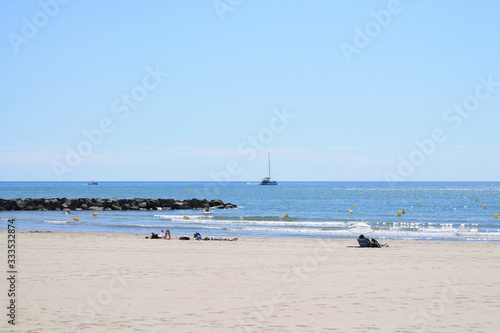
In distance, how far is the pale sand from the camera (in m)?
8.89

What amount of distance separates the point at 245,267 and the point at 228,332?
21.7 feet

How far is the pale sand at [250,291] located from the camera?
8.89 m

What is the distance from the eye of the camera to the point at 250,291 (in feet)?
37.8

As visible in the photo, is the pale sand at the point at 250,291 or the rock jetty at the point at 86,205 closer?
the pale sand at the point at 250,291

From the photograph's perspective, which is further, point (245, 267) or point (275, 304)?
point (245, 267)

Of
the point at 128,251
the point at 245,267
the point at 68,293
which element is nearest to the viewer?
the point at 68,293

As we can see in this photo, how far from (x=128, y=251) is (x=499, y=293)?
12.8m

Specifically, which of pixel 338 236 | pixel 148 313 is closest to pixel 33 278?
pixel 148 313

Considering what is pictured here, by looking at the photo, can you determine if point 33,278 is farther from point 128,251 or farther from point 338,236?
point 338,236

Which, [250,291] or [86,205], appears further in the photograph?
[86,205]

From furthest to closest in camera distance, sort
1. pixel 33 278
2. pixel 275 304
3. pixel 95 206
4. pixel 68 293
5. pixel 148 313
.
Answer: pixel 95 206 < pixel 33 278 < pixel 68 293 < pixel 275 304 < pixel 148 313

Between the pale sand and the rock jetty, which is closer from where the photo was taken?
the pale sand

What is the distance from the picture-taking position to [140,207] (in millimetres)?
58281

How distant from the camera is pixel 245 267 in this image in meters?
15.0
